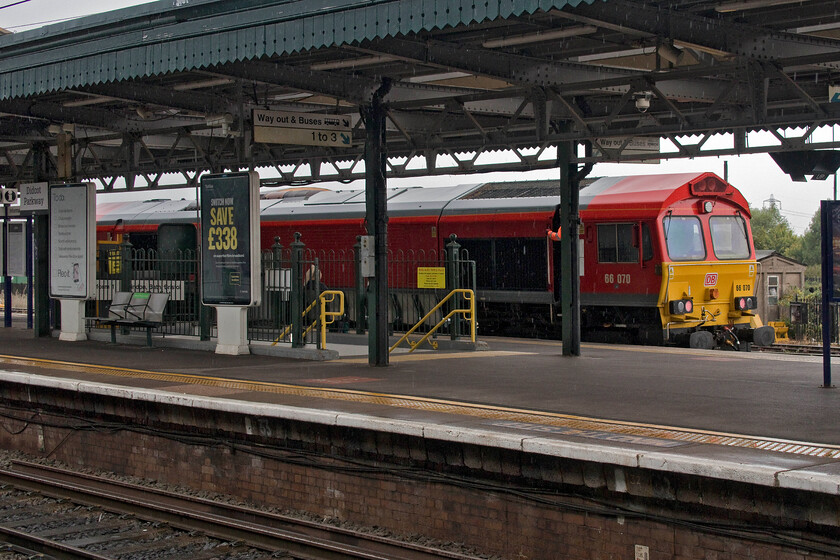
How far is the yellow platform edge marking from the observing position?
24.9ft

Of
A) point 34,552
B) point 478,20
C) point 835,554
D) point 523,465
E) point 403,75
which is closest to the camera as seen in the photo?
point 835,554

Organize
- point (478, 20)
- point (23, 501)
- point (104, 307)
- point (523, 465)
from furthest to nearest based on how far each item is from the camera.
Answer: point (104, 307), point (23, 501), point (478, 20), point (523, 465)

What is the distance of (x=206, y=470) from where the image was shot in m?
10.3

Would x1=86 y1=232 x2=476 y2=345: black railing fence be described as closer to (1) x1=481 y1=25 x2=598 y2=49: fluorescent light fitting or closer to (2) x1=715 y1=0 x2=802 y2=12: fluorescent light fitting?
(1) x1=481 y1=25 x2=598 y2=49: fluorescent light fitting

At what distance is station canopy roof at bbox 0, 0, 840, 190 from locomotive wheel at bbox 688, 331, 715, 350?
4.44 m

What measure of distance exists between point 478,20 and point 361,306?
11199 mm

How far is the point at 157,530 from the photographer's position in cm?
888

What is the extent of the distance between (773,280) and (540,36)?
19502 mm

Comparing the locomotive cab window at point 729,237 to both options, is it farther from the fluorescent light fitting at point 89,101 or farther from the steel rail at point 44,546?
the steel rail at point 44,546

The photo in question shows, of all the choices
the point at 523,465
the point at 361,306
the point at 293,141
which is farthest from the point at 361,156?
the point at 523,465

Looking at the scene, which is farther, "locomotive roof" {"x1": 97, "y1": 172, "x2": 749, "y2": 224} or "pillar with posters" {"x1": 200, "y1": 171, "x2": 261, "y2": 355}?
"locomotive roof" {"x1": 97, "y1": 172, "x2": 749, "y2": 224}

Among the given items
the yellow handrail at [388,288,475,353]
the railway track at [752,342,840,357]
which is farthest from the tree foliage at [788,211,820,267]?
the yellow handrail at [388,288,475,353]

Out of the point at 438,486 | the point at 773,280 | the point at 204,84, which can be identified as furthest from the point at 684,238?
the point at 438,486

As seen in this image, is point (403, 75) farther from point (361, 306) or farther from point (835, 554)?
point (835, 554)
